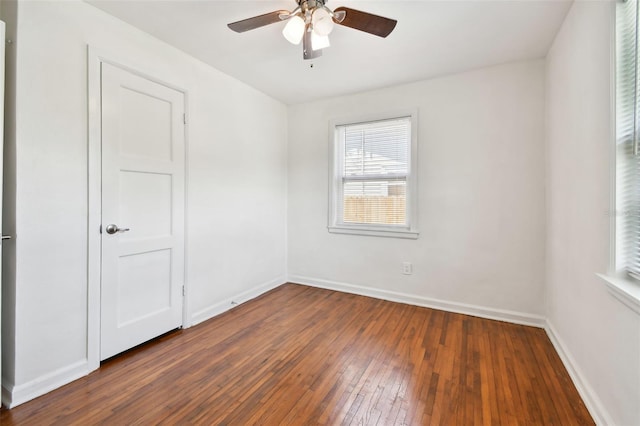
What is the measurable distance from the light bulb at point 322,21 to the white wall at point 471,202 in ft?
5.96

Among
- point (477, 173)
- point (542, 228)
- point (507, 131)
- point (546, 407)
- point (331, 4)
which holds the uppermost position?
point (331, 4)

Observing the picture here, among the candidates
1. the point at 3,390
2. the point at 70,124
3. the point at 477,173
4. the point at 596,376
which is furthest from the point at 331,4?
the point at 3,390

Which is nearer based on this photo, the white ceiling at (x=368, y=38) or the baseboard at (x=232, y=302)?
the white ceiling at (x=368, y=38)

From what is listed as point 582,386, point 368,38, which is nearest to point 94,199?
point 368,38

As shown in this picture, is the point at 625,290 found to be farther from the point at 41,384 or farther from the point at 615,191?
the point at 41,384

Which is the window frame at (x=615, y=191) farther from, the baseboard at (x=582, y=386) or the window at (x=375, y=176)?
the window at (x=375, y=176)

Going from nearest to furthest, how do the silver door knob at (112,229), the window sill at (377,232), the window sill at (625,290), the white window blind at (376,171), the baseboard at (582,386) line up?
the window sill at (625,290) → the baseboard at (582,386) → the silver door knob at (112,229) → the window sill at (377,232) → the white window blind at (376,171)

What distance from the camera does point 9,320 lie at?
1.61 metres

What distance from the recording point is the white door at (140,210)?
203 centimetres

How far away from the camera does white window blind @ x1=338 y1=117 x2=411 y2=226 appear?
10.8ft

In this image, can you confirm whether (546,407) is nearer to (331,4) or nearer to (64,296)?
(331,4)

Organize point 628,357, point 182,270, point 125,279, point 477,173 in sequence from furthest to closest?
point 477,173 < point 182,270 < point 125,279 < point 628,357

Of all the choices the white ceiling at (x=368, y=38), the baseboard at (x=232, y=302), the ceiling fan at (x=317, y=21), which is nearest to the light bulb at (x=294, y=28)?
the ceiling fan at (x=317, y=21)

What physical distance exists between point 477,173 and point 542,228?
764 millimetres
